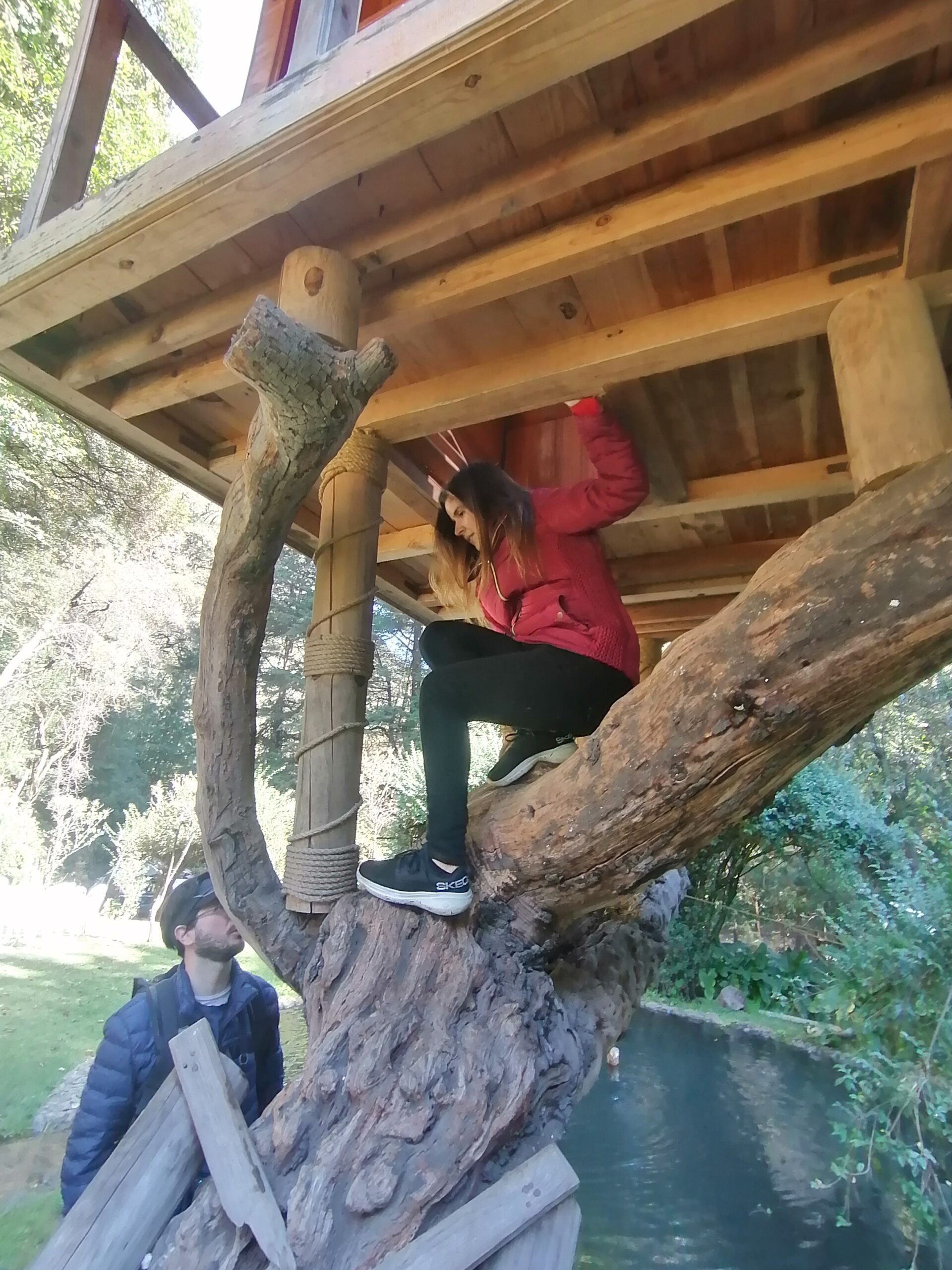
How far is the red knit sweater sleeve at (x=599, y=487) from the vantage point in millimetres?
1786

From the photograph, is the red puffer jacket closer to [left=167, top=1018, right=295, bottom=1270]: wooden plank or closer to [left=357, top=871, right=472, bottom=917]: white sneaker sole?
[left=357, top=871, right=472, bottom=917]: white sneaker sole

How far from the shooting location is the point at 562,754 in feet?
5.98

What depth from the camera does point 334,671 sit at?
1.85 metres

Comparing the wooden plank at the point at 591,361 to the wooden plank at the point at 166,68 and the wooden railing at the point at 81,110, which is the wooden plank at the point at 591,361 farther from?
the wooden plank at the point at 166,68

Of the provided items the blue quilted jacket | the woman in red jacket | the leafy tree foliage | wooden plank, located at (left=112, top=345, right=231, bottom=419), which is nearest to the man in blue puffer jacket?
the blue quilted jacket

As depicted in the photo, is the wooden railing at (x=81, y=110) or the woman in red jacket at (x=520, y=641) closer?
the woman in red jacket at (x=520, y=641)

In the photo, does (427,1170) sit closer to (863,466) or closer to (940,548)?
(940,548)

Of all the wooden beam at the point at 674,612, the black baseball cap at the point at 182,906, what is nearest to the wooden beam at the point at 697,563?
the wooden beam at the point at 674,612

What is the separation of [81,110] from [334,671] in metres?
1.68

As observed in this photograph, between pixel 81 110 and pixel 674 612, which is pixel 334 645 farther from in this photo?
pixel 674 612

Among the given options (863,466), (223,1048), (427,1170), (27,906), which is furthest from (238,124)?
(27,906)

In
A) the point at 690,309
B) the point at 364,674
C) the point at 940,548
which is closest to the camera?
the point at 940,548

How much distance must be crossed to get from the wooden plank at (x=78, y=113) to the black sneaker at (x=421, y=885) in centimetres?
191

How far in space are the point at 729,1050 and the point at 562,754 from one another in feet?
16.7
